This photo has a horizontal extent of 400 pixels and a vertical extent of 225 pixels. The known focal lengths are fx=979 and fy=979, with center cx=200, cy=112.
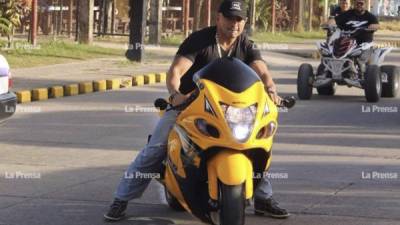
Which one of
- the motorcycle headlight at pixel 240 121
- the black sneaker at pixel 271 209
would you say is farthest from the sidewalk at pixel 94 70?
the motorcycle headlight at pixel 240 121

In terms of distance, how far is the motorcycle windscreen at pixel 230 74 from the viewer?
6.63 metres

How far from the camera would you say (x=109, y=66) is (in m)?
21.9

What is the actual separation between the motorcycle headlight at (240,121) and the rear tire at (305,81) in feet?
35.6

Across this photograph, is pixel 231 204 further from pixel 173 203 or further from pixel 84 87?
pixel 84 87

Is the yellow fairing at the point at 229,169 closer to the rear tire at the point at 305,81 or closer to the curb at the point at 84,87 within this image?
the curb at the point at 84,87

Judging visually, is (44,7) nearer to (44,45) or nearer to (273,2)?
(44,45)

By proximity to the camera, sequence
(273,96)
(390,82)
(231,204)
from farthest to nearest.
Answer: (390,82) < (273,96) < (231,204)

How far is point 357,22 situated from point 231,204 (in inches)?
444

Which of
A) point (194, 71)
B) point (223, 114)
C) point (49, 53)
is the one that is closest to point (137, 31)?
point (49, 53)

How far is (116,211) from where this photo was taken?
764cm

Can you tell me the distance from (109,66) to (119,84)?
8.87 ft

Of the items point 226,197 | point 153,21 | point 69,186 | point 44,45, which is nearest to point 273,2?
point 153,21

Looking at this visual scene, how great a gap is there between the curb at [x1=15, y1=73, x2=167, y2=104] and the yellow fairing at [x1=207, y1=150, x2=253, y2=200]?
10.00 meters

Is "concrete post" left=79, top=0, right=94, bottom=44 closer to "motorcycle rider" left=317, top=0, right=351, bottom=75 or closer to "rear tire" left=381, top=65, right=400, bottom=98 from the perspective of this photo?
"motorcycle rider" left=317, top=0, right=351, bottom=75
